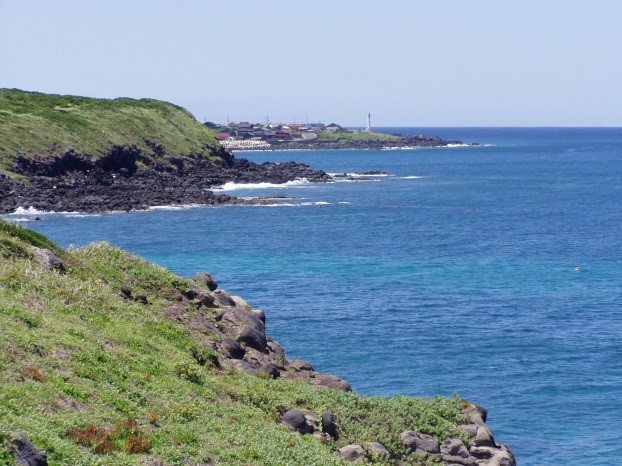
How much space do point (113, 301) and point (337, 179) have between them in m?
107

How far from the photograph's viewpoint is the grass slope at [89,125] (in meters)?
99.2

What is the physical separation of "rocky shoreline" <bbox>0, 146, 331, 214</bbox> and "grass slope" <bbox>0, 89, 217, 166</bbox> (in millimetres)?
1978

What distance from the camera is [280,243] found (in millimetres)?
65875

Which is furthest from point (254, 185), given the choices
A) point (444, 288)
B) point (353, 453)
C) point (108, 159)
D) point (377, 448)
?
point (353, 453)

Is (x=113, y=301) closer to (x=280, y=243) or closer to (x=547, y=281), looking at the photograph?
(x=547, y=281)

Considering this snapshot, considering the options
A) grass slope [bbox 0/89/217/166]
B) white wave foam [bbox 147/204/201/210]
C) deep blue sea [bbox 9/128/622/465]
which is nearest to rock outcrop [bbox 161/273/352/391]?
deep blue sea [bbox 9/128/622/465]

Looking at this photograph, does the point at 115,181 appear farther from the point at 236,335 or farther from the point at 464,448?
the point at 464,448

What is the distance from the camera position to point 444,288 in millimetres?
47844

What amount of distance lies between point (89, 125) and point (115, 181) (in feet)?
51.1

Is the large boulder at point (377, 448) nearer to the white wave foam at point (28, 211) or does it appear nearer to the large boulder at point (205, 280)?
the large boulder at point (205, 280)

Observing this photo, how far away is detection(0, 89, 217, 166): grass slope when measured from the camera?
99.2 meters

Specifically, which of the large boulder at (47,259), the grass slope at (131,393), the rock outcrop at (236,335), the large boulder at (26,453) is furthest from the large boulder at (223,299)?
the large boulder at (26,453)

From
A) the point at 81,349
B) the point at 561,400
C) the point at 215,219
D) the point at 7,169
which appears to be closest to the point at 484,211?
the point at 215,219

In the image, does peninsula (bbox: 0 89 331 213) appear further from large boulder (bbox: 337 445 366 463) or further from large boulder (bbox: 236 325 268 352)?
large boulder (bbox: 337 445 366 463)
